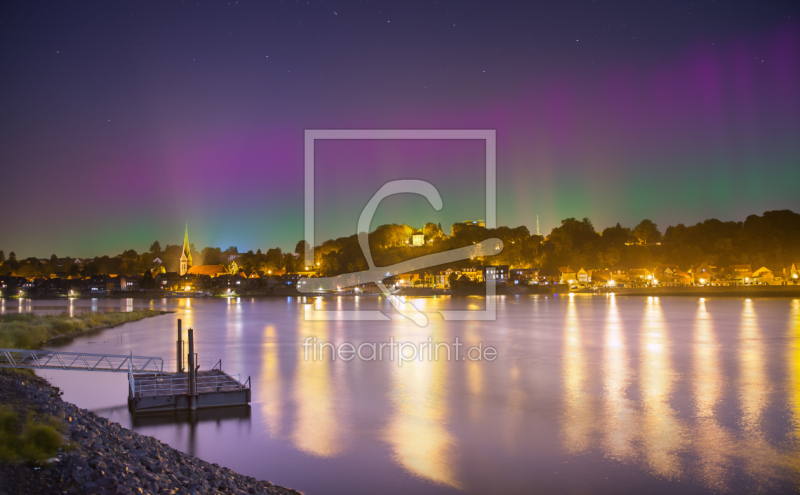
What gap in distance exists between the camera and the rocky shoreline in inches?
279

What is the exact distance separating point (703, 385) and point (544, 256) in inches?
4701

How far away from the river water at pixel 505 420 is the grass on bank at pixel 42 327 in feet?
7.82

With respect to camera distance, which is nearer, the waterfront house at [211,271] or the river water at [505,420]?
the river water at [505,420]

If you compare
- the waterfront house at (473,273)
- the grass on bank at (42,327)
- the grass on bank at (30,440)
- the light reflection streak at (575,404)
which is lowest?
the light reflection streak at (575,404)

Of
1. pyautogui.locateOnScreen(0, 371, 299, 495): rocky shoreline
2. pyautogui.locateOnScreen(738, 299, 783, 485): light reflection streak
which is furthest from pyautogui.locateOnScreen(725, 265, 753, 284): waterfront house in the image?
pyautogui.locateOnScreen(0, 371, 299, 495): rocky shoreline

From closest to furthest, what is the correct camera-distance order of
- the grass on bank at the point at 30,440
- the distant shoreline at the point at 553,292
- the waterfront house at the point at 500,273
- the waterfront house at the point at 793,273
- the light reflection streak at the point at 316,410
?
1. the grass on bank at the point at 30,440
2. the light reflection streak at the point at 316,410
3. the distant shoreline at the point at 553,292
4. the waterfront house at the point at 793,273
5. the waterfront house at the point at 500,273

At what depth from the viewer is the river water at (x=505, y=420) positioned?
11.6 metres

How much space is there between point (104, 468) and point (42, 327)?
3116 cm

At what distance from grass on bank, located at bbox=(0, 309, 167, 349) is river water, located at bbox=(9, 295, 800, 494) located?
2384 millimetres

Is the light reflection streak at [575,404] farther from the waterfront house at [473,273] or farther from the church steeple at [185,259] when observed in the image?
the church steeple at [185,259]

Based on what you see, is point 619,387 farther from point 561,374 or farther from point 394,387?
point 394,387

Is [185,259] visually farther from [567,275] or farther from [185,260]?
[567,275]

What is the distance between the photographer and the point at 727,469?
11.9 meters

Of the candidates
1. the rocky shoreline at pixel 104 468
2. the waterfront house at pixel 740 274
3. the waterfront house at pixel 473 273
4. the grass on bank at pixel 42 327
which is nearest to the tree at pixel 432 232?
the waterfront house at pixel 473 273
